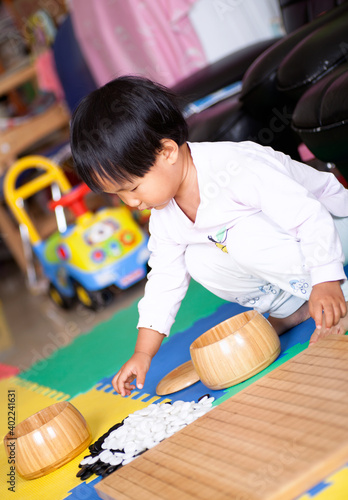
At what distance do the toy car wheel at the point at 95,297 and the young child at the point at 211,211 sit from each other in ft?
3.31

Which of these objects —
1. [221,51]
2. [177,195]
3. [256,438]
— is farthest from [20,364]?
[221,51]

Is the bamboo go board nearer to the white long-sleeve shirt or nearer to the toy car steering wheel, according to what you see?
the white long-sleeve shirt

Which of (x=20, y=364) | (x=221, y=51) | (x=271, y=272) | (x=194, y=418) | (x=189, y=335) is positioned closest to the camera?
(x=194, y=418)

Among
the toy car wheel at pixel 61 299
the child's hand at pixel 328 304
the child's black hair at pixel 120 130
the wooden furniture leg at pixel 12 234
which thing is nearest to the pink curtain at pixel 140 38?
the wooden furniture leg at pixel 12 234

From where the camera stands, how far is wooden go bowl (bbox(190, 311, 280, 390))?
42.1 inches

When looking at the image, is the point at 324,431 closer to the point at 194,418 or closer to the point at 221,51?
the point at 194,418

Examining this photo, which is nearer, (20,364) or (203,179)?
(203,179)

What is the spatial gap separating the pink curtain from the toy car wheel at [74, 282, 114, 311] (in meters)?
1.10

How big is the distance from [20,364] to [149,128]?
4.22 feet

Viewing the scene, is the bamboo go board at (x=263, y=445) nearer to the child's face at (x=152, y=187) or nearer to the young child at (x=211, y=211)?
the young child at (x=211, y=211)

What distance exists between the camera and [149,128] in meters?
1.07

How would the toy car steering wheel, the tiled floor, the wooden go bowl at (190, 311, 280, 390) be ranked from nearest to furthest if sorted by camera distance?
the wooden go bowl at (190, 311, 280, 390)
the tiled floor
the toy car steering wheel

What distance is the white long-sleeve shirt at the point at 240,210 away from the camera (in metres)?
1.03

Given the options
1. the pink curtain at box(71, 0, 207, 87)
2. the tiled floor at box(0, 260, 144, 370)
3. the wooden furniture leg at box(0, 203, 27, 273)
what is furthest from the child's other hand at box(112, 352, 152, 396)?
the wooden furniture leg at box(0, 203, 27, 273)
